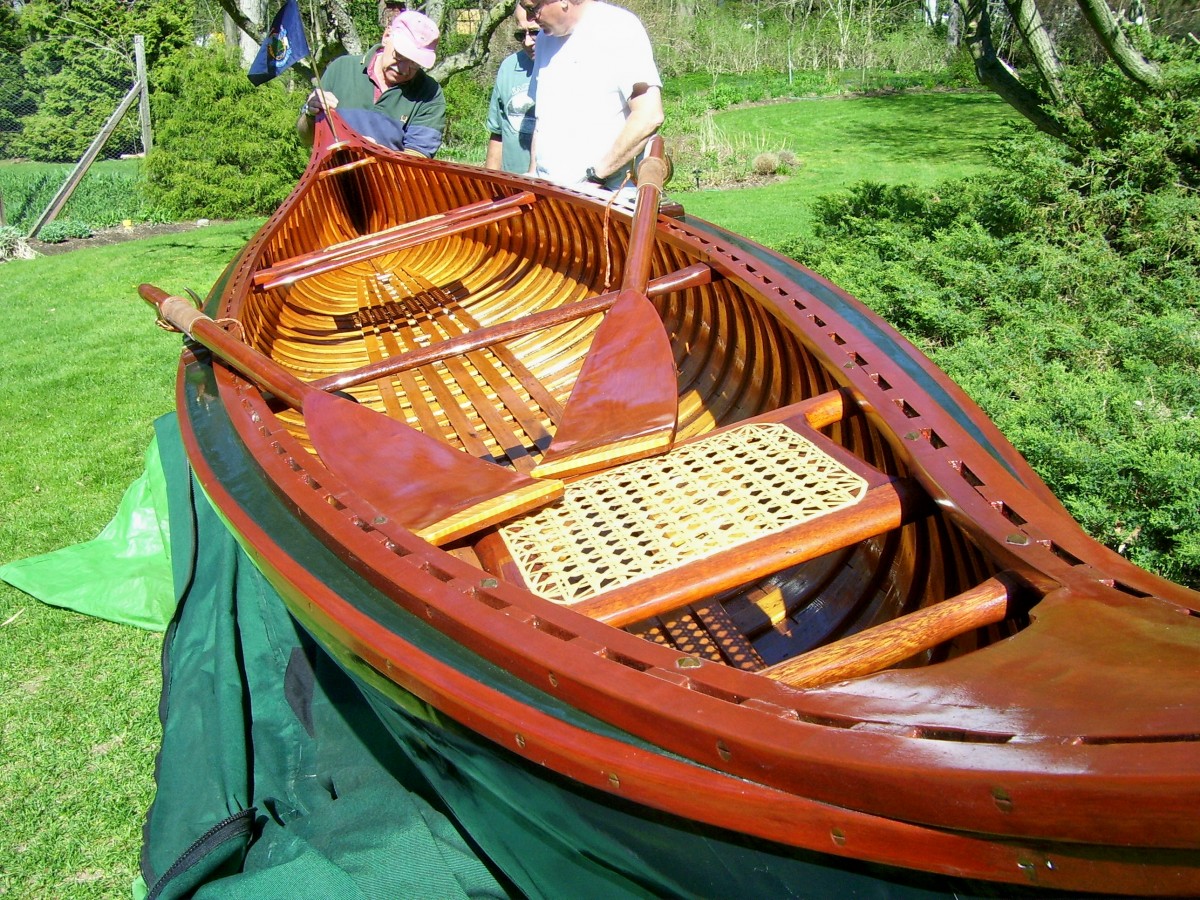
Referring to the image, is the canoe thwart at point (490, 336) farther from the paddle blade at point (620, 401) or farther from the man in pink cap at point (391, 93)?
the man in pink cap at point (391, 93)

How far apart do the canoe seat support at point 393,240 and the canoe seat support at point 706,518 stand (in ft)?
6.85

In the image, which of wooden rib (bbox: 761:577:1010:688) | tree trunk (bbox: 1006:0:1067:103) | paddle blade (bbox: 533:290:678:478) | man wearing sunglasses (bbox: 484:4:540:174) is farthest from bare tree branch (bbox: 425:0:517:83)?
wooden rib (bbox: 761:577:1010:688)

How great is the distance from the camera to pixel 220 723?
244 cm

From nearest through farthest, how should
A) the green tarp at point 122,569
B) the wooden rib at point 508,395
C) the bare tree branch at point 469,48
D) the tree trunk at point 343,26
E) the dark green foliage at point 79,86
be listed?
the wooden rib at point 508,395 < the green tarp at point 122,569 < the bare tree branch at point 469,48 < the tree trunk at point 343,26 < the dark green foliage at point 79,86

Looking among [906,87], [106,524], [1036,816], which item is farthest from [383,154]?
[906,87]

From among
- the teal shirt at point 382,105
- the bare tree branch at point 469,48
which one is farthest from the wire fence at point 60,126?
the teal shirt at point 382,105

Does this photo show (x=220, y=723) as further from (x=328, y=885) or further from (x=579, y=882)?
(x=579, y=882)

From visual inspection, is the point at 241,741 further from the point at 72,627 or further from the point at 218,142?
the point at 218,142

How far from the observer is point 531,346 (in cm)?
352

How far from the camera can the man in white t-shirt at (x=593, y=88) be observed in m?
3.77

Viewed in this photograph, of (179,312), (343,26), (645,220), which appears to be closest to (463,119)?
(343,26)

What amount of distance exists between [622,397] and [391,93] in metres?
3.70

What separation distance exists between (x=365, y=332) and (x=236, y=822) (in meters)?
2.35

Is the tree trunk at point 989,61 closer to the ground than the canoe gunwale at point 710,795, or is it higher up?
higher up
